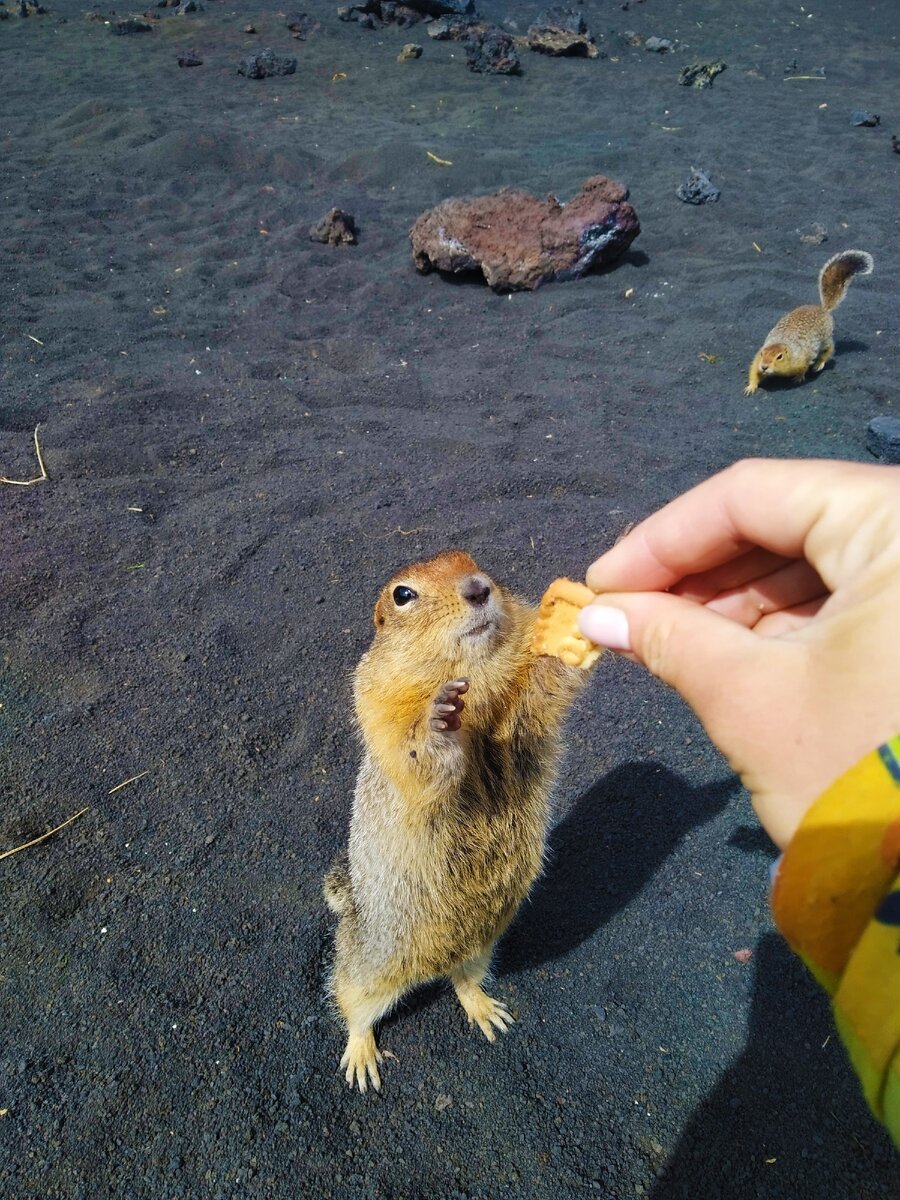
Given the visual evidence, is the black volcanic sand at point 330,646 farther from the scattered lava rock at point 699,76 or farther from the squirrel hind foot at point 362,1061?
the scattered lava rock at point 699,76

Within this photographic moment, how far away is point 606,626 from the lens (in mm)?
1935

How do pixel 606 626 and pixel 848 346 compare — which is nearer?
pixel 606 626

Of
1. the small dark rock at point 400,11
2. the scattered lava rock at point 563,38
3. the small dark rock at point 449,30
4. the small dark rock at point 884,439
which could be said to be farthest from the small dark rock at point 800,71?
the small dark rock at point 884,439

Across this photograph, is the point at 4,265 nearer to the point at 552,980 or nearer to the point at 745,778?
the point at 552,980

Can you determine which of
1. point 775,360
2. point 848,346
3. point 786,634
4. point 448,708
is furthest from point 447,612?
point 848,346

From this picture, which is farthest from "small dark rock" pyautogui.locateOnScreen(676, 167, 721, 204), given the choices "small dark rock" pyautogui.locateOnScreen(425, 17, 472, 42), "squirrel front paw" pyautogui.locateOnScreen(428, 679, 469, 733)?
"small dark rock" pyautogui.locateOnScreen(425, 17, 472, 42)

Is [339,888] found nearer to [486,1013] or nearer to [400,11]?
[486,1013]

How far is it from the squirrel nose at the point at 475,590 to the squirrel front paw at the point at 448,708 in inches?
10.6

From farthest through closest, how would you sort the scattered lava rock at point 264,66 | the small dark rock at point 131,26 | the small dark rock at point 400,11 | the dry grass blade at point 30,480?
1. the small dark rock at point 400,11
2. the small dark rock at point 131,26
3. the scattered lava rock at point 264,66
4. the dry grass blade at point 30,480

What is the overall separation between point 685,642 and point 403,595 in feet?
4.73

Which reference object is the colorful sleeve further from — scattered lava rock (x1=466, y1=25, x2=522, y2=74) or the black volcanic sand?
scattered lava rock (x1=466, y1=25, x2=522, y2=74)

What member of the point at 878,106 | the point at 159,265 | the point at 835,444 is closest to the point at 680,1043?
the point at 835,444

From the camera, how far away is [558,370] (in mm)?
6793

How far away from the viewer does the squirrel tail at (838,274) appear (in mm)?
7176
